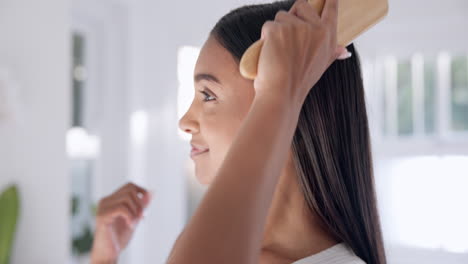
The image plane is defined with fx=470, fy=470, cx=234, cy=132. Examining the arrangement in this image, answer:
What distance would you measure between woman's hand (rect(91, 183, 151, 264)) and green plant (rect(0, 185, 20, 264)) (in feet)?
2.65

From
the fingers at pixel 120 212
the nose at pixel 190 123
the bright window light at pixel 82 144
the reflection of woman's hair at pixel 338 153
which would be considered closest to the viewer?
the reflection of woman's hair at pixel 338 153

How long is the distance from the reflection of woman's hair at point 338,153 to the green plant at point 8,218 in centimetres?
123

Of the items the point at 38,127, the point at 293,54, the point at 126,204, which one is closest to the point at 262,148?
the point at 293,54

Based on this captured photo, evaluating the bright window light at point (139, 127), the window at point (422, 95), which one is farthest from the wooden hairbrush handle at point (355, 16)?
the window at point (422, 95)

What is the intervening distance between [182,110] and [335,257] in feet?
7.02

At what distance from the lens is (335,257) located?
25.0 inches

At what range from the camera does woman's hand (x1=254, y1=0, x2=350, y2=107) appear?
1.23ft

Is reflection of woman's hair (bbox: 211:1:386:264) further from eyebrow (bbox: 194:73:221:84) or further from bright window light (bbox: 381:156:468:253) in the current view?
bright window light (bbox: 381:156:468:253)

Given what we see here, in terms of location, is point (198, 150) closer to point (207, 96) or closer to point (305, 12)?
point (207, 96)

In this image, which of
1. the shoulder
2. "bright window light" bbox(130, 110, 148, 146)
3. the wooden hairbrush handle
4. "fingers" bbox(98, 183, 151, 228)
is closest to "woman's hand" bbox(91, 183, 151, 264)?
"fingers" bbox(98, 183, 151, 228)

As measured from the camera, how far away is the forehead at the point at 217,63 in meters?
0.78

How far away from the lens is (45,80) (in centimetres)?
187

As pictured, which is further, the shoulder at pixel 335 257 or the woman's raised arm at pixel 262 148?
the shoulder at pixel 335 257

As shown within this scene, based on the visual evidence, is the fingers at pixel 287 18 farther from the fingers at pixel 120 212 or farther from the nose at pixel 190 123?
the fingers at pixel 120 212
